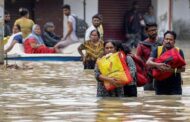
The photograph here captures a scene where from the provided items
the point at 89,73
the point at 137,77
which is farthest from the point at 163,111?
the point at 89,73

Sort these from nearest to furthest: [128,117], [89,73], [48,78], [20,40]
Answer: [128,117] < [48,78] < [89,73] < [20,40]

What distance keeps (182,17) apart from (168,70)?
2437cm

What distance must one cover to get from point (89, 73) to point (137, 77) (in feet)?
19.9

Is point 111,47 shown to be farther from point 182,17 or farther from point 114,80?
point 182,17

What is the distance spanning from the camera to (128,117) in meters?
10.4

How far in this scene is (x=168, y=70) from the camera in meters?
13.0

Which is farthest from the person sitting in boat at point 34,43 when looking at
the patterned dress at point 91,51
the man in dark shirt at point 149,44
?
the man in dark shirt at point 149,44

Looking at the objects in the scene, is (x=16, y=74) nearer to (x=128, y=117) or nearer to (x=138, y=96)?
(x=138, y=96)

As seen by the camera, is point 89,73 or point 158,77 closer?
point 158,77

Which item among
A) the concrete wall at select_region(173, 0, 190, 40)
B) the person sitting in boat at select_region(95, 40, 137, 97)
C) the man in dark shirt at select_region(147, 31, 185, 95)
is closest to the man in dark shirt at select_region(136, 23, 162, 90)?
the man in dark shirt at select_region(147, 31, 185, 95)

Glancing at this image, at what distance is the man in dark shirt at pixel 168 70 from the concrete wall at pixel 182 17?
77.9 feet

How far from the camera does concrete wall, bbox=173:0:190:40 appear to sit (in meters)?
37.1

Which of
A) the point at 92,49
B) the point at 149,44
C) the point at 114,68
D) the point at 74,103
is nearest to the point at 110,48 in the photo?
the point at 114,68

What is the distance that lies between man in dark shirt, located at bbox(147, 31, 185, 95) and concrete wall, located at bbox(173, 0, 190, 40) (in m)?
23.8
